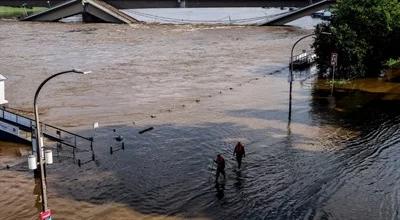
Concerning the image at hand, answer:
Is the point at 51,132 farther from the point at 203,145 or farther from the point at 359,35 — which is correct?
the point at 359,35

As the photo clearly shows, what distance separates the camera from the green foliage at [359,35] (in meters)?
44.8

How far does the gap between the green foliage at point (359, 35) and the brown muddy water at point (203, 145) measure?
3740 mm

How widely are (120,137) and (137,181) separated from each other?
649 centimetres

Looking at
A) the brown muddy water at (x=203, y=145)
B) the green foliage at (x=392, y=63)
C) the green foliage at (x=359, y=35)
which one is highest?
the green foliage at (x=359, y=35)

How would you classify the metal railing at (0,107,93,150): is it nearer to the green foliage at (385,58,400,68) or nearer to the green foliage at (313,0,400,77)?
the green foliage at (313,0,400,77)

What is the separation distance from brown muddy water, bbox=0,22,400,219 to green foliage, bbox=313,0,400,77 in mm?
3740

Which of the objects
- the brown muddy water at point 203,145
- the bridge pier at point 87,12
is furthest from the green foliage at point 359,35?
the bridge pier at point 87,12

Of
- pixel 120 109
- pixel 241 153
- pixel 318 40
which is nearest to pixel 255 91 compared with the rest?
pixel 318 40

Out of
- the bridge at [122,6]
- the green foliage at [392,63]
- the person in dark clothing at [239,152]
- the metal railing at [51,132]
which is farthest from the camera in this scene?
the bridge at [122,6]

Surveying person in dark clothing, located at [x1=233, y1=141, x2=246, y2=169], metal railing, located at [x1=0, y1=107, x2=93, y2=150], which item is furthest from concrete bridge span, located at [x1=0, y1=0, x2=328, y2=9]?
person in dark clothing, located at [x1=233, y1=141, x2=246, y2=169]

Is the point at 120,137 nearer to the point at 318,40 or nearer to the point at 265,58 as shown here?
the point at 318,40

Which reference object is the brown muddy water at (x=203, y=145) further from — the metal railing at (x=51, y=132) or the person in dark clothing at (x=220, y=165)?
the metal railing at (x=51, y=132)

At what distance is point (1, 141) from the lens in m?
29.5

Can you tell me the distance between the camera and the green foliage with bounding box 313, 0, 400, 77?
4475 cm
